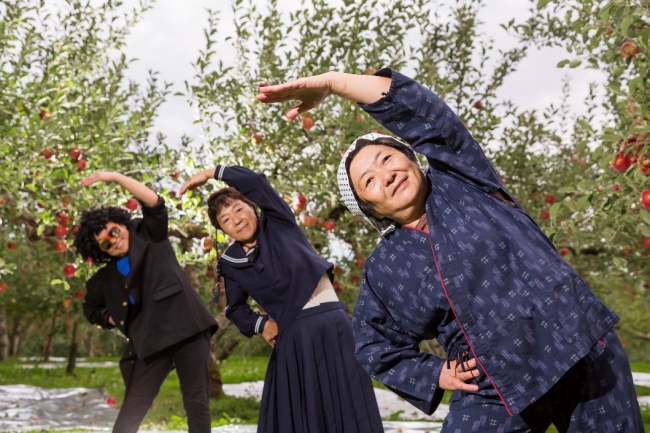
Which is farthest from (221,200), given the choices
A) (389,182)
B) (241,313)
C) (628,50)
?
(628,50)

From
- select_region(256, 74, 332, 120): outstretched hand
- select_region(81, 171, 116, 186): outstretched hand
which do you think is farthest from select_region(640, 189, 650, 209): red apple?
select_region(81, 171, 116, 186): outstretched hand

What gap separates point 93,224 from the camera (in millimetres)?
4398

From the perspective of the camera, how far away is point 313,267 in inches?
149

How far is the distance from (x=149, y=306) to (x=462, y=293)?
2.84 meters

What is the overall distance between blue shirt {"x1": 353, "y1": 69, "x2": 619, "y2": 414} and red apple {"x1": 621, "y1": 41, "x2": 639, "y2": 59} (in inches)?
90.5

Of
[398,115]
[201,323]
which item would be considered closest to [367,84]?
[398,115]

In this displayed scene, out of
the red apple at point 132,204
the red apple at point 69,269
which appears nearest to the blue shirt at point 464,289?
the red apple at point 132,204

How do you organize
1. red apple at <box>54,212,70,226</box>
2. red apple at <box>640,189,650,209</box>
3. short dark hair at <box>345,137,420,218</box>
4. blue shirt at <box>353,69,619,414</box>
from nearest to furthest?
blue shirt at <box>353,69,619,414</box>, short dark hair at <box>345,137,420,218</box>, red apple at <box>640,189,650,209</box>, red apple at <box>54,212,70,226</box>

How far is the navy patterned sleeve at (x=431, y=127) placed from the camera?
2.09 meters

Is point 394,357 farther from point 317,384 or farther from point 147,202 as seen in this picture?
point 147,202

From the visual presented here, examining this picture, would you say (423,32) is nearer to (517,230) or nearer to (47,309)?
(517,230)

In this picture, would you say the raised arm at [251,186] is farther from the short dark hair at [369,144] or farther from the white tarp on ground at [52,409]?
the white tarp on ground at [52,409]

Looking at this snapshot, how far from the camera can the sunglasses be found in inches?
172

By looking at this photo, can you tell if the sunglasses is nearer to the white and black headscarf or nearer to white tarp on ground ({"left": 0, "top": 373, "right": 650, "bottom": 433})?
white tarp on ground ({"left": 0, "top": 373, "right": 650, "bottom": 433})
